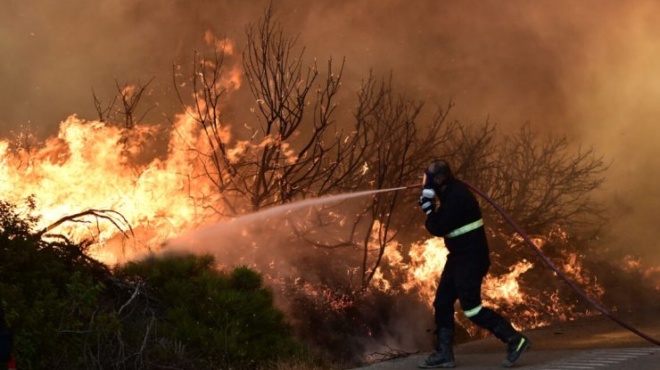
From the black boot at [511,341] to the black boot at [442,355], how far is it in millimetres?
446

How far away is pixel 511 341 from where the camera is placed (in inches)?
293

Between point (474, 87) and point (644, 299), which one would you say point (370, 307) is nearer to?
point (644, 299)

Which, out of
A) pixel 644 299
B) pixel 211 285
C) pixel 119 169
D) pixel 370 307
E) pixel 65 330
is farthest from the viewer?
pixel 644 299

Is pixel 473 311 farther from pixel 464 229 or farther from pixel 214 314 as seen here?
pixel 214 314

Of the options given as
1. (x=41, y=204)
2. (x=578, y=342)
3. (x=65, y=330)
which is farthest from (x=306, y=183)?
(x=65, y=330)

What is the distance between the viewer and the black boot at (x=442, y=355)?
25.2 ft

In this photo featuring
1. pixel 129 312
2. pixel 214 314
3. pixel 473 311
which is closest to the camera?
pixel 473 311

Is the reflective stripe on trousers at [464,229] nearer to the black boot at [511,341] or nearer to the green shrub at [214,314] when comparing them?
the black boot at [511,341]

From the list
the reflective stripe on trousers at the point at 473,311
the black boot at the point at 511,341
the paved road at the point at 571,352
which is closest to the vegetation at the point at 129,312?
the paved road at the point at 571,352

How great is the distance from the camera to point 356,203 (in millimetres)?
18609

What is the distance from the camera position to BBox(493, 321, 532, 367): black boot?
7.40 metres

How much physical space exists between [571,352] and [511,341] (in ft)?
4.00

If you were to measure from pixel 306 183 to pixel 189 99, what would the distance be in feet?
14.0

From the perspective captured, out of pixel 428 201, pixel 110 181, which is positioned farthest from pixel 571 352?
pixel 110 181
